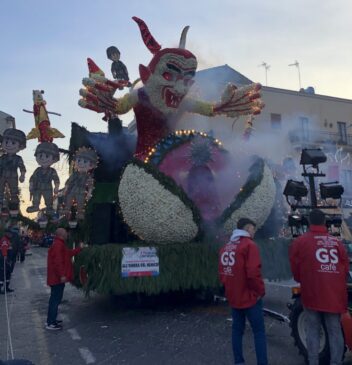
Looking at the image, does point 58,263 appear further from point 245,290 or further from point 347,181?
point 347,181

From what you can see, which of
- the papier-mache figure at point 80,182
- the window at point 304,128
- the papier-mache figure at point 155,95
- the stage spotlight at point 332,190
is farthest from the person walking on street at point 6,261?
the window at point 304,128

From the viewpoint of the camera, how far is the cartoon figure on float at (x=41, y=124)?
28.1ft

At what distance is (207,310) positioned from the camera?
786 centimetres

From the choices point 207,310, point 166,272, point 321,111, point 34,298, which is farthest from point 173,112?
point 321,111

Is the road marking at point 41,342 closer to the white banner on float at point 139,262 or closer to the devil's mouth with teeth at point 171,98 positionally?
the white banner on float at point 139,262

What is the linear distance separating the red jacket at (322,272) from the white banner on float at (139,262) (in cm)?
350

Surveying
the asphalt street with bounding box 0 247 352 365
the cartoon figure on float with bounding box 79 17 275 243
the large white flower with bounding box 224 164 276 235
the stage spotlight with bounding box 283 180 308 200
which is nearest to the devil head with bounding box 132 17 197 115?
the cartoon figure on float with bounding box 79 17 275 243

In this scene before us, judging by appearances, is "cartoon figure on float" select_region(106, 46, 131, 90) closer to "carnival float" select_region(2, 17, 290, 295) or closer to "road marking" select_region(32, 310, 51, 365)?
"carnival float" select_region(2, 17, 290, 295)

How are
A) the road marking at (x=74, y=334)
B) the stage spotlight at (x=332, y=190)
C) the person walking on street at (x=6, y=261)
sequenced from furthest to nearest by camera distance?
the person walking on street at (x=6, y=261) → the stage spotlight at (x=332, y=190) → the road marking at (x=74, y=334)

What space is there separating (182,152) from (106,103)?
1805mm

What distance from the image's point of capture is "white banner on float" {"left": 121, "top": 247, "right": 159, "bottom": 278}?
7.27 m

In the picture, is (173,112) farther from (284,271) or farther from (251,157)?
(284,271)

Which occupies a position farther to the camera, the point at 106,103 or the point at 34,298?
the point at 34,298

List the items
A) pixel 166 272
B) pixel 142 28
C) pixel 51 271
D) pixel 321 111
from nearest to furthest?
pixel 51 271, pixel 166 272, pixel 142 28, pixel 321 111
